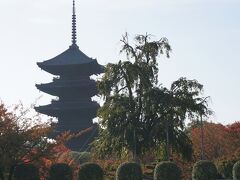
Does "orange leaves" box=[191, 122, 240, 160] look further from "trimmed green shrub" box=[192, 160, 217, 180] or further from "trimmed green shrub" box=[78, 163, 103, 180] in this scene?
"trimmed green shrub" box=[78, 163, 103, 180]

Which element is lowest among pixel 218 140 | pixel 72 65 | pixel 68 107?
pixel 218 140

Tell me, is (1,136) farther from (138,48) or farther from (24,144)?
(138,48)

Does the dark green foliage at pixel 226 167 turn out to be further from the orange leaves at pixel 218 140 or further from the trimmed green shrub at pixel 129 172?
the orange leaves at pixel 218 140

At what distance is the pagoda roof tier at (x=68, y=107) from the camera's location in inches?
2532

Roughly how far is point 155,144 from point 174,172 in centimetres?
886

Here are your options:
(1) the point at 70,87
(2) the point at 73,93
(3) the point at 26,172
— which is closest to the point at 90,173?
(3) the point at 26,172

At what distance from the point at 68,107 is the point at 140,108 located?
32148 millimetres

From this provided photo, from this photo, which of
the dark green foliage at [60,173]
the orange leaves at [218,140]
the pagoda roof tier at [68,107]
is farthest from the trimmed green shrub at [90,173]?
the pagoda roof tier at [68,107]

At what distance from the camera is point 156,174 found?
2525 centimetres

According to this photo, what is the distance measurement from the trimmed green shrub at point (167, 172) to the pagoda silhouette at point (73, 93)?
38.9m

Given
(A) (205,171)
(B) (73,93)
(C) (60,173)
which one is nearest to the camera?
(C) (60,173)

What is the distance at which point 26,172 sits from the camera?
24.2 m

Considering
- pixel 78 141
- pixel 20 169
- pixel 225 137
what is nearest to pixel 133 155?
pixel 20 169

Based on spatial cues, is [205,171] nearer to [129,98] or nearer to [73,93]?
[129,98]
